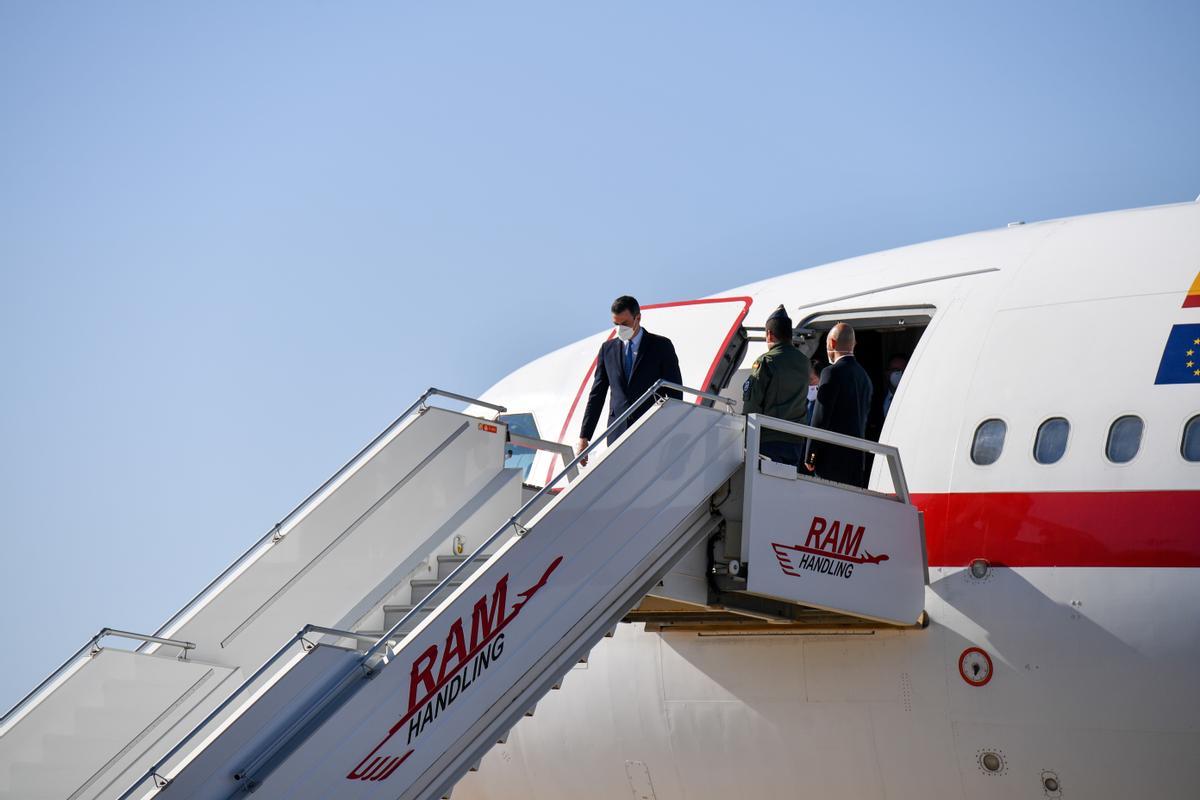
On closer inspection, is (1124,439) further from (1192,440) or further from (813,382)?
(813,382)

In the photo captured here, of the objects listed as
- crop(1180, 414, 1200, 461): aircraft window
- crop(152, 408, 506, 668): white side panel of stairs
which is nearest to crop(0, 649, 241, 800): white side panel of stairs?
crop(152, 408, 506, 668): white side panel of stairs

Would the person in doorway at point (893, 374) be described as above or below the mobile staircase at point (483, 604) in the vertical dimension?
above

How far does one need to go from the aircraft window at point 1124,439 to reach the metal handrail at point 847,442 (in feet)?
4.64

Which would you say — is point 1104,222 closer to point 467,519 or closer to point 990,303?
point 990,303

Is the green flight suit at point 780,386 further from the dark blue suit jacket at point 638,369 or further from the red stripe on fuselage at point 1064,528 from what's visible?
the red stripe on fuselage at point 1064,528

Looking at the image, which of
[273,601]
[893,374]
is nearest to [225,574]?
[273,601]

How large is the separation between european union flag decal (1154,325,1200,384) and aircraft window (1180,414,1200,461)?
31cm

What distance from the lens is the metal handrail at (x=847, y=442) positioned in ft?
30.7

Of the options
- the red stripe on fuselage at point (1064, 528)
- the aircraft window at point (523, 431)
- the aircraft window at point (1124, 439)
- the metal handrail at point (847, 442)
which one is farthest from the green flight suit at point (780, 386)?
the aircraft window at point (523, 431)

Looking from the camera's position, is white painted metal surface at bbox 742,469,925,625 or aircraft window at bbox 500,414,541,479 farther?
aircraft window at bbox 500,414,541,479

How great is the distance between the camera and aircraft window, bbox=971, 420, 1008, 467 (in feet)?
33.2

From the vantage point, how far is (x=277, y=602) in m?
11.0

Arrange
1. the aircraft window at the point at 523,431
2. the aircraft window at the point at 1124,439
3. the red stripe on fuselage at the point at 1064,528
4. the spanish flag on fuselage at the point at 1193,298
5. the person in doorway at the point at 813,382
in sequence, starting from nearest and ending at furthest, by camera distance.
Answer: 1. the red stripe on fuselage at the point at 1064,528
2. the aircraft window at the point at 1124,439
3. the spanish flag on fuselage at the point at 1193,298
4. the person in doorway at the point at 813,382
5. the aircraft window at the point at 523,431

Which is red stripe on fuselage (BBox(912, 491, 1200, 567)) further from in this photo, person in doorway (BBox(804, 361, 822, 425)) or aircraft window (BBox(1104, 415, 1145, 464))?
person in doorway (BBox(804, 361, 822, 425))
